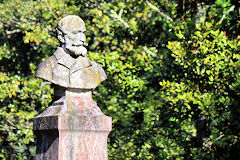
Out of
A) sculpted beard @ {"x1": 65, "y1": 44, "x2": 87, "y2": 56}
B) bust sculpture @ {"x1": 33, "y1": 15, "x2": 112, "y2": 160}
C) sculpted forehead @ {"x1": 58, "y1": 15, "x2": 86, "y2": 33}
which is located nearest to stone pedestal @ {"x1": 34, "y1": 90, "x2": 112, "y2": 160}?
bust sculpture @ {"x1": 33, "y1": 15, "x2": 112, "y2": 160}

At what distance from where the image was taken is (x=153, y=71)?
8.70m

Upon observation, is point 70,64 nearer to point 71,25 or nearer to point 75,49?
point 75,49

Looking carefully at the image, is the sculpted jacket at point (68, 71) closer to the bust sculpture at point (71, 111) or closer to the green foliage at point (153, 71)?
the bust sculpture at point (71, 111)

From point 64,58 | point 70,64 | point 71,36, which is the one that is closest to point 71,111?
point 70,64

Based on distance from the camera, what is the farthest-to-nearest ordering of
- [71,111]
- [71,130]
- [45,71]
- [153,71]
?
[153,71] → [45,71] → [71,111] → [71,130]

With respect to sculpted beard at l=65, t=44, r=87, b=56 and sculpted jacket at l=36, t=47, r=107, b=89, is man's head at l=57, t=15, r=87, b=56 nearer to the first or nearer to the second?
sculpted beard at l=65, t=44, r=87, b=56

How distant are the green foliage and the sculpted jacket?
6.69 feet

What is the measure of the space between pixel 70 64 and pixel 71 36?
42cm

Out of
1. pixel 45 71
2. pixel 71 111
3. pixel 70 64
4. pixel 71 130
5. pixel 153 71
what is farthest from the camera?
pixel 153 71

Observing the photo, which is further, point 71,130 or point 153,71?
point 153,71

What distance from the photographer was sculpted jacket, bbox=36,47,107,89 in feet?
18.6

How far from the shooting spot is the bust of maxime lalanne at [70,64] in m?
5.67

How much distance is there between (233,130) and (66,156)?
8.20 ft

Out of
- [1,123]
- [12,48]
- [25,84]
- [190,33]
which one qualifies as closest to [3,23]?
[12,48]
